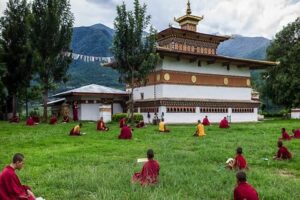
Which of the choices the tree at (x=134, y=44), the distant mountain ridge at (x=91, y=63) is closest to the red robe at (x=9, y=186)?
the tree at (x=134, y=44)

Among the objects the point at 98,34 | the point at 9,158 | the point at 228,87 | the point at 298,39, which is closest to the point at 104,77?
the point at 98,34

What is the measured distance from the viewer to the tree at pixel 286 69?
1944 inches

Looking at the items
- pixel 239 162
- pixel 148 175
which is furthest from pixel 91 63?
pixel 148 175

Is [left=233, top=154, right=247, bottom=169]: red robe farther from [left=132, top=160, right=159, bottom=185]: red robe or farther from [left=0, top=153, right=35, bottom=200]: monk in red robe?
[left=0, top=153, right=35, bottom=200]: monk in red robe

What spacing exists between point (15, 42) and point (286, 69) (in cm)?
3452

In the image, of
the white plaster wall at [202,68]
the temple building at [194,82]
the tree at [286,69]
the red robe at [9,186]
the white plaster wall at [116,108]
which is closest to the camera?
the red robe at [9,186]

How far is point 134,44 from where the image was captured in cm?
3098

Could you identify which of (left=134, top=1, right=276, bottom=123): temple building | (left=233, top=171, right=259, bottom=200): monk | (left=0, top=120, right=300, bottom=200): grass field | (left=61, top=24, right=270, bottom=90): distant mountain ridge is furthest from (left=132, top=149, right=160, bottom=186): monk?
(left=61, top=24, right=270, bottom=90): distant mountain ridge

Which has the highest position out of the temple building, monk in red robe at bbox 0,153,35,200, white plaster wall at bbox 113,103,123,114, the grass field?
the temple building

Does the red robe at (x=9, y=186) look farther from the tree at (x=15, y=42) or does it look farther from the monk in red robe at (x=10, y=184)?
the tree at (x=15, y=42)

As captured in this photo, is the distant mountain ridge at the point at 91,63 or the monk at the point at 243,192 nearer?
the monk at the point at 243,192

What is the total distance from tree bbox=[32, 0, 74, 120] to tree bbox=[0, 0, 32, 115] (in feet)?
20.6

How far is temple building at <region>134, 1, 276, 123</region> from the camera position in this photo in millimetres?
36156

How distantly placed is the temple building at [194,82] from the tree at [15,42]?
1134cm
